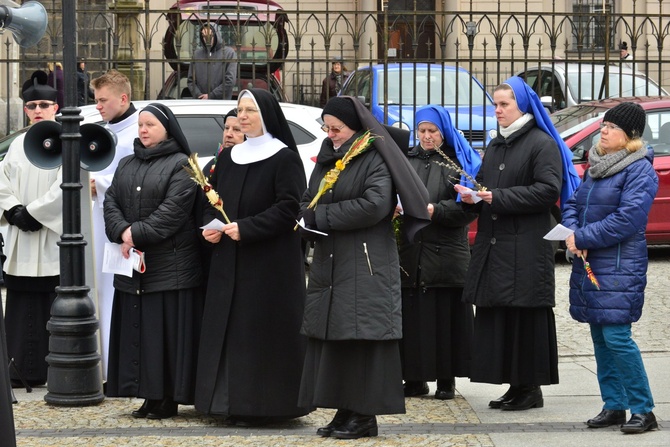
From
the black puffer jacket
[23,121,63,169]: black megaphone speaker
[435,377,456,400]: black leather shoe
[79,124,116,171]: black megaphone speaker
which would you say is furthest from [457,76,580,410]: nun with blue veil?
[23,121,63,169]: black megaphone speaker

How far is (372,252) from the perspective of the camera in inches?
278

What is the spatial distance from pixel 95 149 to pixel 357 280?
2.13 m

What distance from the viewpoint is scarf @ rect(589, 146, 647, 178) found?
717 centimetres

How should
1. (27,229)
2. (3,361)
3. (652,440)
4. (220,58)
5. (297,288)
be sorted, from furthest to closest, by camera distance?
(220,58), (27,229), (297,288), (652,440), (3,361)

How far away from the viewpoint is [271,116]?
7418 mm

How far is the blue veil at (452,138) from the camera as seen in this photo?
8234 mm

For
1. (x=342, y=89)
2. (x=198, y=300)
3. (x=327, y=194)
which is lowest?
(x=198, y=300)

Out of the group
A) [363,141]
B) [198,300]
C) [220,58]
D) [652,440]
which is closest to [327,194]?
[363,141]

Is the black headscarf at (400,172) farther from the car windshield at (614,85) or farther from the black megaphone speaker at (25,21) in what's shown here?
the car windshield at (614,85)

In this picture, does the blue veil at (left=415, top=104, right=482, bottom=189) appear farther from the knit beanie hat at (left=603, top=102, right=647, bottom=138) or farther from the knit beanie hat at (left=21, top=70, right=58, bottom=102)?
the knit beanie hat at (left=21, top=70, right=58, bottom=102)

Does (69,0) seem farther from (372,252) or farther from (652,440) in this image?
(652,440)

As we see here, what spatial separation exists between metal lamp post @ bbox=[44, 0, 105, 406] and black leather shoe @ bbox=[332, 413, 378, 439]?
1.81 meters

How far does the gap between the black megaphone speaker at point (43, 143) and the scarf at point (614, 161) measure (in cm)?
328

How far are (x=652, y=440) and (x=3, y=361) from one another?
3.75 m
